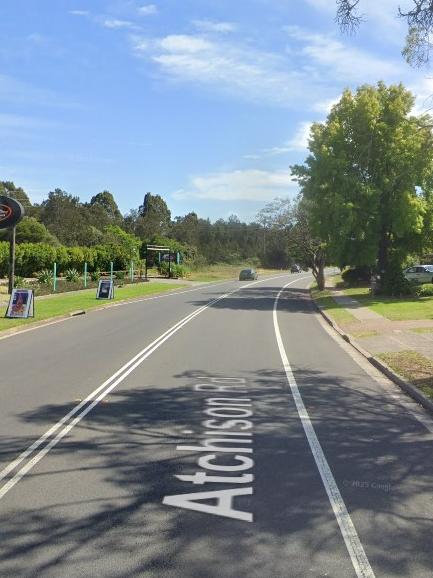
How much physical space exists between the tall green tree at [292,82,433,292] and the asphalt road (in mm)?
22234

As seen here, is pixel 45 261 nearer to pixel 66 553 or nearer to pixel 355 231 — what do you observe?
pixel 355 231

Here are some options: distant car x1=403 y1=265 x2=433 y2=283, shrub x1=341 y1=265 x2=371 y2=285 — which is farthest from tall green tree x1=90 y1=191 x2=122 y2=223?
distant car x1=403 y1=265 x2=433 y2=283

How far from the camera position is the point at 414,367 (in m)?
12.6

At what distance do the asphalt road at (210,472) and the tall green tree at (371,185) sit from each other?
22.2 meters

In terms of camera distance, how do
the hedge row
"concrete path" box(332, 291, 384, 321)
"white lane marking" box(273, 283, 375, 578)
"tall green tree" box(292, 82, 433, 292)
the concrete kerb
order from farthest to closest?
the hedge row → "tall green tree" box(292, 82, 433, 292) → "concrete path" box(332, 291, 384, 321) → the concrete kerb → "white lane marking" box(273, 283, 375, 578)

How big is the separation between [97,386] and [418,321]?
48.4 ft

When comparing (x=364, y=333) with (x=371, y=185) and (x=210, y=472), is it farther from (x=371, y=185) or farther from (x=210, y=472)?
(x=371, y=185)

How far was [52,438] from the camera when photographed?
725 centimetres

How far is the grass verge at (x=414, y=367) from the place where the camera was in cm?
1078

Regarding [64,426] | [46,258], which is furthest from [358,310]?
[46,258]

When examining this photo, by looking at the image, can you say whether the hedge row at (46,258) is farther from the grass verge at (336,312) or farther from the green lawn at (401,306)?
the green lawn at (401,306)

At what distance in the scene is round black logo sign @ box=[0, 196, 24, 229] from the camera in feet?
82.8

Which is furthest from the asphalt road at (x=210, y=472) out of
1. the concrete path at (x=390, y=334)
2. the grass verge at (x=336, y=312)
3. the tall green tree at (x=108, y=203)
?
the tall green tree at (x=108, y=203)

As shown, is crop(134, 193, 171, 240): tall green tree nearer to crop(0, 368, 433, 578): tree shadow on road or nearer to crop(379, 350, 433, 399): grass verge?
crop(379, 350, 433, 399): grass verge
